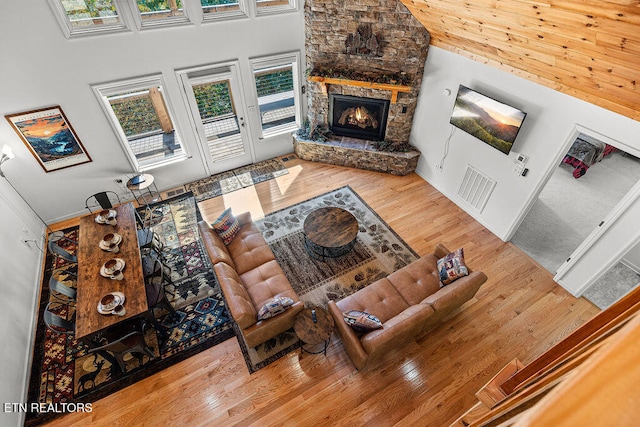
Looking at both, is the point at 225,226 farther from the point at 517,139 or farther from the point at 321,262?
the point at 517,139

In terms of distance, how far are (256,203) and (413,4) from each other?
4.25 m

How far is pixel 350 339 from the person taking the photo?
11.5 ft

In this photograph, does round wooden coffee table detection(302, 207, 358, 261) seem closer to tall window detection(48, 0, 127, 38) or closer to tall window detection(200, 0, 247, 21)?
tall window detection(200, 0, 247, 21)

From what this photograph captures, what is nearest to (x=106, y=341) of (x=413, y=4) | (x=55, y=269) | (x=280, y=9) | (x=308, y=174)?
(x=55, y=269)

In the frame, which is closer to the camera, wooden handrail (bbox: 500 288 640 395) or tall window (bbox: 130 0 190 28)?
wooden handrail (bbox: 500 288 640 395)

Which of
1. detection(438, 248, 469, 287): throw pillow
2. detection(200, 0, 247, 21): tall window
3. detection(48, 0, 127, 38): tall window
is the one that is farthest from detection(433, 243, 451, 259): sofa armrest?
detection(48, 0, 127, 38): tall window

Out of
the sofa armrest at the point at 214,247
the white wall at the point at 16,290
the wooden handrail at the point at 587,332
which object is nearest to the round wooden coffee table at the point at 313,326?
the sofa armrest at the point at 214,247

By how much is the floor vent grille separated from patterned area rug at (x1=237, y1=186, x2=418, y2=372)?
1641 mm

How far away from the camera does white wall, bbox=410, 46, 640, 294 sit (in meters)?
3.99

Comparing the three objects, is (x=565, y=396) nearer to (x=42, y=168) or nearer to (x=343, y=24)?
(x=343, y=24)

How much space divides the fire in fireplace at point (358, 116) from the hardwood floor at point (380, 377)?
336 centimetres

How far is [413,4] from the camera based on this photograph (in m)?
4.79

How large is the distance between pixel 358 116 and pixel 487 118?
2.56 m

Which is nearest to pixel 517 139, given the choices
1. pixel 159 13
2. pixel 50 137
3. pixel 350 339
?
pixel 350 339
